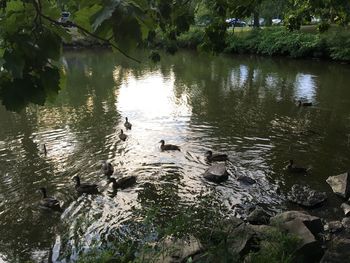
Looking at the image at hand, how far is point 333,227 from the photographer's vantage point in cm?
907

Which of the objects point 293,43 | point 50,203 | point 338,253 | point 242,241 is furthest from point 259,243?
point 293,43

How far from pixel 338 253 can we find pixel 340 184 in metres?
4.24

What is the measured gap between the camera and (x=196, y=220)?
9.50 metres

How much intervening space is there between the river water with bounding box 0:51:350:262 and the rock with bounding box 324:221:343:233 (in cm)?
72

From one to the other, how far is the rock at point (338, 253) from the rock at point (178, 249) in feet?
7.15

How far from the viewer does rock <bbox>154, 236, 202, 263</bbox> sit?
7.02 meters

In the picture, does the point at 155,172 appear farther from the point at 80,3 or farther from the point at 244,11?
the point at 80,3

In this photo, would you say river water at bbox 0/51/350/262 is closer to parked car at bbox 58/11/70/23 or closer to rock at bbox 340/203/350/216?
rock at bbox 340/203/350/216

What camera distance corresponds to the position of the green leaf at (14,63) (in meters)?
1.75

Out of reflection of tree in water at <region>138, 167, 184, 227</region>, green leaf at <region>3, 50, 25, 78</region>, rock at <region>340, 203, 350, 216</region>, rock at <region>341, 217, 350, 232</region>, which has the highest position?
green leaf at <region>3, 50, 25, 78</region>

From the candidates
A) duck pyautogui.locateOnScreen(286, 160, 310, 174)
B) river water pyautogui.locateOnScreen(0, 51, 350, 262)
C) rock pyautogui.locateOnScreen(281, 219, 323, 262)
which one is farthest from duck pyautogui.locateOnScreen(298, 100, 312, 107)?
rock pyautogui.locateOnScreen(281, 219, 323, 262)

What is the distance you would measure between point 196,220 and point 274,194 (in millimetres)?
2695

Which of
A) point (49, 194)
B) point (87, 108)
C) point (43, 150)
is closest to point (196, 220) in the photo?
point (49, 194)

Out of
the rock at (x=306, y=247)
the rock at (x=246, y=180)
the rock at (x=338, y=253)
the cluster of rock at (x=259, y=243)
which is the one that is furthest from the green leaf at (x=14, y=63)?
the rock at (x=246, y=180)
